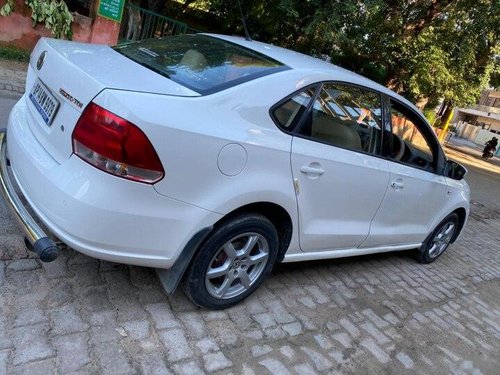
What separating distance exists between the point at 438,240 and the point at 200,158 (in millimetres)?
3881

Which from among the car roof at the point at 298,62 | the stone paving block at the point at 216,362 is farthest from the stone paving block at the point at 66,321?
the car roof at the point at 298,62

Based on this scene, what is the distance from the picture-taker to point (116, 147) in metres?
2.34

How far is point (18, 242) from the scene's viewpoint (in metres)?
3.27

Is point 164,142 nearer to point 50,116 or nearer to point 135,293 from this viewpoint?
point 50,116

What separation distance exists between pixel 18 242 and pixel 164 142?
1595 mm

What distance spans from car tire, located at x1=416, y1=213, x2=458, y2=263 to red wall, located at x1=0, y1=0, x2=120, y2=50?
807cm

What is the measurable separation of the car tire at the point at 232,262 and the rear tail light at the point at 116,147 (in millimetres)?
633

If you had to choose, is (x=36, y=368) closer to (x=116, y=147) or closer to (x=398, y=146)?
(x=116, y=147)

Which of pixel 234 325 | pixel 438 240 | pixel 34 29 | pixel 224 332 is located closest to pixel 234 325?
pixel 234 325

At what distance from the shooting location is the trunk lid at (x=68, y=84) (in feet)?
8.20

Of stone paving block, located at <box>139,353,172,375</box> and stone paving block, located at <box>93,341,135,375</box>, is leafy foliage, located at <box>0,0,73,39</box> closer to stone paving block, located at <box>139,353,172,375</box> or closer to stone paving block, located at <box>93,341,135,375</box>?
stone paving block, located at <box>93,341,135,375</box>

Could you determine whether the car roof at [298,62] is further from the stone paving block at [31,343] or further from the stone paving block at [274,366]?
the stone paving block at [31,343]

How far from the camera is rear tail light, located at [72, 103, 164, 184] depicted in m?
2.34

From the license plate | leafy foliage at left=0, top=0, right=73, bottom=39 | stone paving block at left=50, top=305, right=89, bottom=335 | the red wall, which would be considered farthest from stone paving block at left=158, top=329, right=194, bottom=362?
the red wall
